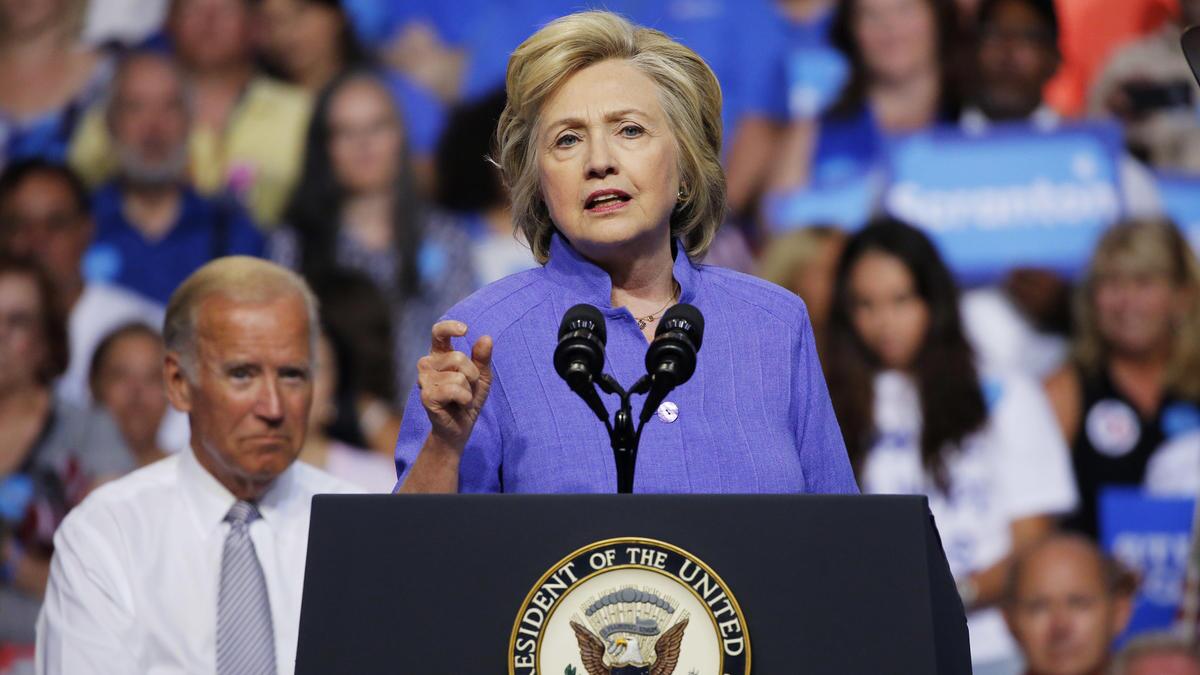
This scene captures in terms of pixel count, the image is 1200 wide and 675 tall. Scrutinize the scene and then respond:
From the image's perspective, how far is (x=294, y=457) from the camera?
3123 millimetres

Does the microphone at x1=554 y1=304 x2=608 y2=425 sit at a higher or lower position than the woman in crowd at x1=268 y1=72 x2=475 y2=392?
lower

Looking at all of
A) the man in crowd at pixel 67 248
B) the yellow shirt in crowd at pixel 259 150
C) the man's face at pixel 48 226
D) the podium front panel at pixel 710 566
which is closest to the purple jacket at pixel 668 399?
the podium front panel at pixel 710 566

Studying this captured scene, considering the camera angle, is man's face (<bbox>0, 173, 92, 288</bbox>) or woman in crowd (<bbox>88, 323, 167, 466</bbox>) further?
man's face (<bbox>0, 173, 92, 288</bbox>)

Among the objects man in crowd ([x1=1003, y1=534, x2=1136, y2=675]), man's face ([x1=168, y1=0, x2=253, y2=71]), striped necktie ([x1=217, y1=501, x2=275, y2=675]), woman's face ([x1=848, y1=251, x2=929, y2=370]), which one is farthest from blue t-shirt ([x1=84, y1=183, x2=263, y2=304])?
man in crowd ([x1=1003, y1=534, x2=1136, y2=675])

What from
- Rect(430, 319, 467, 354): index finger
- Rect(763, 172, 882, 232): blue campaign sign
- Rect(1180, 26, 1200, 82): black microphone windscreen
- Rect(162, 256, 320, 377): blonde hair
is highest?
Rect(763, 172, 882, 232): blue campaign sign

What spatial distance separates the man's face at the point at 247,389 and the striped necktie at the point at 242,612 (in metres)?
0.12

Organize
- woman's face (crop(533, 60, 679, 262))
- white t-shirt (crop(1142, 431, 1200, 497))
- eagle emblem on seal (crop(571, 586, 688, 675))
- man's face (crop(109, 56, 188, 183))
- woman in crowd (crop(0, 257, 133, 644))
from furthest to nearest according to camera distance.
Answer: man's face (crop(109, 56, 188, 183)) → woman in crowd (crop(0, 257, 133, 644)) → white t-shirt (crop(1142, 431, 1200, 497)) → woman's face (crop(533, 60, 679, 262)) → eagle emblem on seal (crop(571, 586, 688, 675))

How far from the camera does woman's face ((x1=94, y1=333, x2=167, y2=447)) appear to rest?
210 inches

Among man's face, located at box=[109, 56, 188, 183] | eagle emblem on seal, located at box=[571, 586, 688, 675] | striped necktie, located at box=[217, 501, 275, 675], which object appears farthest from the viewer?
man's face, located at box=[109, 56, 188, 183]

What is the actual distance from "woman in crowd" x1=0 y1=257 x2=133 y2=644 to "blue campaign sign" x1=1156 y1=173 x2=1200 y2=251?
12.0 feet

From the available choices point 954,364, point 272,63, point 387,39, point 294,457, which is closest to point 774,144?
point 954,364

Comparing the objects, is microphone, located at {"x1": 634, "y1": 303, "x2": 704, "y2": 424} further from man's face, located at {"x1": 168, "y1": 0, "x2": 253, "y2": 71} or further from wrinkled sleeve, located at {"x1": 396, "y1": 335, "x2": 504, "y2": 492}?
man's face, located at {"x1": 168, "y1": 0, "x2": 253, "y2": 71}

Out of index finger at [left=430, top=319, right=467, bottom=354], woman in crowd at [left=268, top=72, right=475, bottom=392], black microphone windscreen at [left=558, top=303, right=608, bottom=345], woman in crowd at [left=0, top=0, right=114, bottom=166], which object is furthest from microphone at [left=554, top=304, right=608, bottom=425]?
woman in crowd at [left=0, top=0, right=114, bottom=166]

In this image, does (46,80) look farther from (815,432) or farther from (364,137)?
(815,432)
